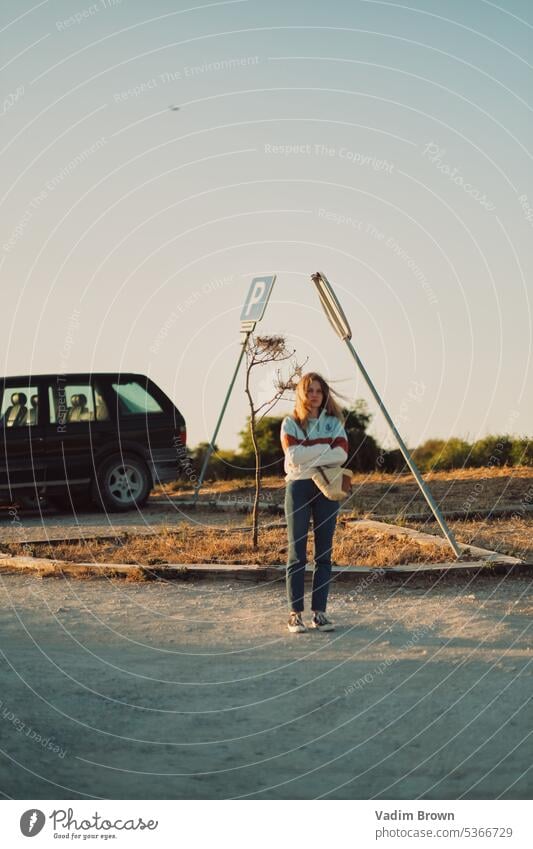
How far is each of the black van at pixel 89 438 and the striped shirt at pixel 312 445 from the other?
827 centimetres

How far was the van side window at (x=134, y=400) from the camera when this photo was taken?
16016 mm

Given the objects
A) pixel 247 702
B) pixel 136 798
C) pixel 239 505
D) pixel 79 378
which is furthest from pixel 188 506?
pixel 136 798

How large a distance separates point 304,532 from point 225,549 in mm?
3324

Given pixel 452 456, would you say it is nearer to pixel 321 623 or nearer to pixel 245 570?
Answer: pixel 245 570

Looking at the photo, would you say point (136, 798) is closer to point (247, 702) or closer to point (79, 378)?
point (247, 702)

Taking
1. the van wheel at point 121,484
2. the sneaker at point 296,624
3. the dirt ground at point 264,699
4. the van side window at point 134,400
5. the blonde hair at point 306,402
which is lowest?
the dirt ground at point 264,699

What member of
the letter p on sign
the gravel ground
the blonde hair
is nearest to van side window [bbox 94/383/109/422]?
the gravel ground

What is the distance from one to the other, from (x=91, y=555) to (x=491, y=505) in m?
5.47

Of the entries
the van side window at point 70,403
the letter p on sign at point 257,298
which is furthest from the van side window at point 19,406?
the letter p on sign at point 257,298

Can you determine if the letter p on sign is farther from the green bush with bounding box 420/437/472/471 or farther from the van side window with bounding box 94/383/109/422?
the green bush with bounding box 420/437/472/471

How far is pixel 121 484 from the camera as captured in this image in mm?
16078

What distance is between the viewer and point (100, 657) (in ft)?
23.4

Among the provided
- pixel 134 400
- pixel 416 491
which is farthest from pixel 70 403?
pixel 416 491

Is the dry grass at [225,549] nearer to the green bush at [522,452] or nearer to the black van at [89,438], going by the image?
the black van at [89,438]
